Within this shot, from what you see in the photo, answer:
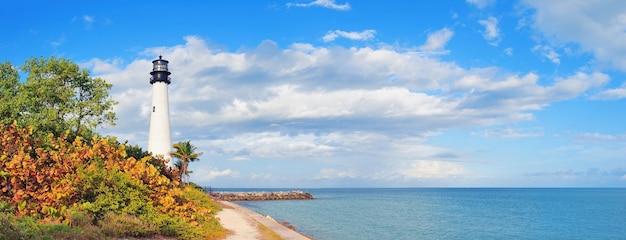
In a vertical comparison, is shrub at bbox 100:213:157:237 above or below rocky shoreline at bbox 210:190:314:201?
above

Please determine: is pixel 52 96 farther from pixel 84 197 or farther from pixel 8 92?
pixel 84 197

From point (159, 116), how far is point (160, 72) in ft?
13.9

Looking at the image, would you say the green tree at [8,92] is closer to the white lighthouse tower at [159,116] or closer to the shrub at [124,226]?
the white lighthouse tower at [159,116]

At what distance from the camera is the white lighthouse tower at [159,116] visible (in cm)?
4450

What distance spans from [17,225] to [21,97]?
2137 cm

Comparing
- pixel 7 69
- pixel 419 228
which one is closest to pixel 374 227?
pixel 419 228

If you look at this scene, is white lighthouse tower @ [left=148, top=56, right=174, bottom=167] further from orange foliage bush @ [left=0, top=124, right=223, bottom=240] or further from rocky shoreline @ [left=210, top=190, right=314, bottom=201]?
rocky shoreline @ [left=210, top=190, right=314, bottom=201]

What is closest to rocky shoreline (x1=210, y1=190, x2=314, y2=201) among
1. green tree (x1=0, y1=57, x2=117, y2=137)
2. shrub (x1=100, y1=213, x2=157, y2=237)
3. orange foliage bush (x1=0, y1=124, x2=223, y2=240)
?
green tree (x1=0, y1=57, x2=117, y2=137)

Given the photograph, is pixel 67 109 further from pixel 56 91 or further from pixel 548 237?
pixel 548 237

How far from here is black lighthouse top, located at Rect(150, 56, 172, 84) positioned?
1769 inches

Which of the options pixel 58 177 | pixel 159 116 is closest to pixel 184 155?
pixel 159 116

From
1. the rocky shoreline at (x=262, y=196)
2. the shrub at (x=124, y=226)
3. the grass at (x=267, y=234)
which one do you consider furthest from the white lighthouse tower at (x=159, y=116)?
the rocky shoreline at (x=262, y=196)

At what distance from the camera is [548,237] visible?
1407 inches

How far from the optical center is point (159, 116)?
146 feet
